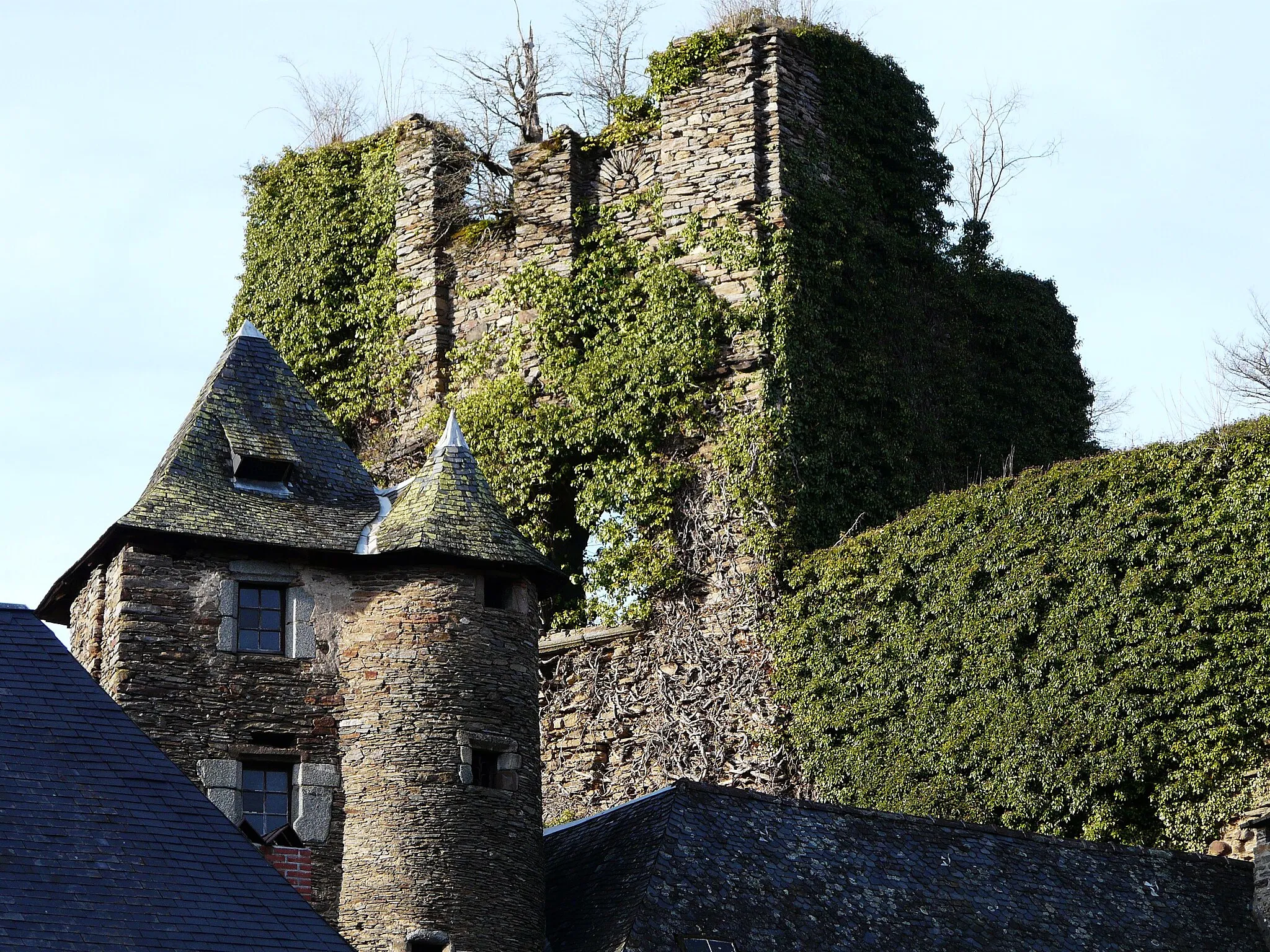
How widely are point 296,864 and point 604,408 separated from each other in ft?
28.6

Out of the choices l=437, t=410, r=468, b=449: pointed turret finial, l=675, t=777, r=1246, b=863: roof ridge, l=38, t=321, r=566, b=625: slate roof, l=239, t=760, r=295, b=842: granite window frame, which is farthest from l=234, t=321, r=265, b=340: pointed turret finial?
l=675, t=777, r=1246, b=863: roof ridge

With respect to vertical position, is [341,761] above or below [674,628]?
below

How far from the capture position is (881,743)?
821 inches

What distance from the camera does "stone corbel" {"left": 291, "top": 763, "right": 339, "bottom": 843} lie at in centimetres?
1716

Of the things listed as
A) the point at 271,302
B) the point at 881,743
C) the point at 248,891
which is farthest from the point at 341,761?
the point at 271,302

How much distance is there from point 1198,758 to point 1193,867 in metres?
0.95

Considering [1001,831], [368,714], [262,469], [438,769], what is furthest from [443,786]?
[1001,831]

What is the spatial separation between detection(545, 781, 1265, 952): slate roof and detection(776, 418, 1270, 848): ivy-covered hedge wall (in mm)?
829

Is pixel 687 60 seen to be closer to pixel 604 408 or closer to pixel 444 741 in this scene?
pixel 604 408

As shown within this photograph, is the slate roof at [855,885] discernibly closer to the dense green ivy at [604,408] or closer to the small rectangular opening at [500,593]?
the small rectangular opening at [500,593]

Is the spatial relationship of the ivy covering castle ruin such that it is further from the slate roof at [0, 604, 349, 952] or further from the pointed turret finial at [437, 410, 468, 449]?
the slate roof at [0, 604, 349, 952]

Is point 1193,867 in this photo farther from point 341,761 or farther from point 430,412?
point 430,412

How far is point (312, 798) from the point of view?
1733 cm

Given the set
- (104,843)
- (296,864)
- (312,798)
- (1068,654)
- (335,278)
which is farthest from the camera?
(335,278)
